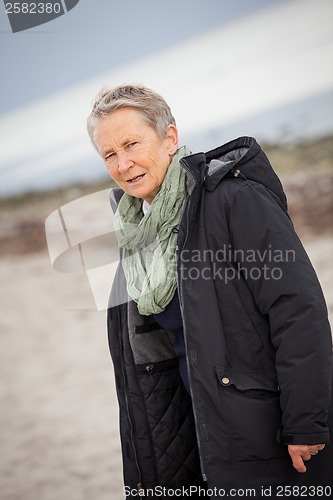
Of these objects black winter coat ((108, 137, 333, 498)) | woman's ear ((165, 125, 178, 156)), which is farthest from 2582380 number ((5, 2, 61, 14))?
black winter coat ((108, 137, 333, 498))

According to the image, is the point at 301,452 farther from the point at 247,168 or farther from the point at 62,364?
the point at 62,364

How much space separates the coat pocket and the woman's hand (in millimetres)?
52

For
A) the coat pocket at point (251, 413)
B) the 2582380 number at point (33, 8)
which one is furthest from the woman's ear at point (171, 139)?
the 2582380 number at point (33, 8)

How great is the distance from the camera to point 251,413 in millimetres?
1336

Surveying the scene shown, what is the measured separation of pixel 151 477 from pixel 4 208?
310 inches

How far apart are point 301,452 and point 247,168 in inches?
26.8

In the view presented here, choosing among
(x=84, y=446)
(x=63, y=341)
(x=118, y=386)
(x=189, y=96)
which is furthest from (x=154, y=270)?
(x=189, y=96)

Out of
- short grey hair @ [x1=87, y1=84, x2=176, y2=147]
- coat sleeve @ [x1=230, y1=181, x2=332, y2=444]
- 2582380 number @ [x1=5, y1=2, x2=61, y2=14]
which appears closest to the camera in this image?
coat sleeve @ [x1=230, y1=181, x2=332, y2=444]

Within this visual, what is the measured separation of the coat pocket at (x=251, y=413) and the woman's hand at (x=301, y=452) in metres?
0.05

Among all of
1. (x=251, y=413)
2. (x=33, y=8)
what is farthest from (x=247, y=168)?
(x=33, y=8)

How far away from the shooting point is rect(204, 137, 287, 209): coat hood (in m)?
1.35

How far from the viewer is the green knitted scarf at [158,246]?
4.72 ft

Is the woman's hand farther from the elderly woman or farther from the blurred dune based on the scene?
the blurred dune

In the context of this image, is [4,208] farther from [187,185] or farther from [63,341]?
[187,185]
